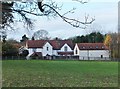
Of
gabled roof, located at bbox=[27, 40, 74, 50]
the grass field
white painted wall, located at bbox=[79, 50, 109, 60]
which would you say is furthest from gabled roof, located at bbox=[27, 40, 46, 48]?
the grass field

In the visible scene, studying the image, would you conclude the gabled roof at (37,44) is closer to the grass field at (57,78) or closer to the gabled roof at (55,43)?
the gabled roof at (55,43)

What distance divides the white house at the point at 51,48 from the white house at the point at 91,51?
2.57 metres

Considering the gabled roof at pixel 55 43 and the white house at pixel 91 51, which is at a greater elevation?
the gabled roof at pixel 55 43

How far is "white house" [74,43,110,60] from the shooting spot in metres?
77.4

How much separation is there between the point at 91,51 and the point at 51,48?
10.4m

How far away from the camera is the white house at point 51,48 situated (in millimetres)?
80812

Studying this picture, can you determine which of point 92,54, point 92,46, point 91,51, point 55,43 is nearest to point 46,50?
point 55,43

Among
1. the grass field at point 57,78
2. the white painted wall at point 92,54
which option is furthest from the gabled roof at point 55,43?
the grass field at point 57,78

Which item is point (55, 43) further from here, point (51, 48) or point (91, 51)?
point (91, 51)

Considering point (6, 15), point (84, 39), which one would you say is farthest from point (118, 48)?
point (6, 15)

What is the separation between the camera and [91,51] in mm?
82062

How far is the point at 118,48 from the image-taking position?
212 feet

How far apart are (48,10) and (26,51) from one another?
68.9 m

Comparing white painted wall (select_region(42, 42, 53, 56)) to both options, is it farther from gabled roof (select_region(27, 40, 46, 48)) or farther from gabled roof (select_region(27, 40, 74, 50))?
gabled roof (select_region(27, 40, 46, 48))
